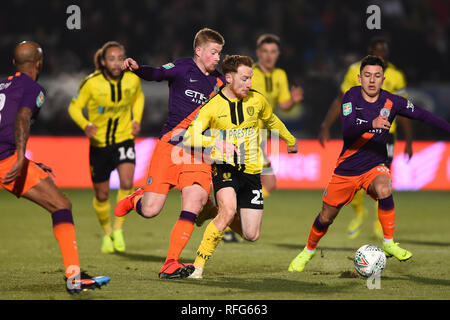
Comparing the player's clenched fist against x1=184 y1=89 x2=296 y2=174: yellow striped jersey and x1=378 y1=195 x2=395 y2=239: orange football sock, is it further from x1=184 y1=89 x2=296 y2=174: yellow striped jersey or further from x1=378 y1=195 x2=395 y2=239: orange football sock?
x1=378 y1=195 x2=395 y2=239: orange football sock

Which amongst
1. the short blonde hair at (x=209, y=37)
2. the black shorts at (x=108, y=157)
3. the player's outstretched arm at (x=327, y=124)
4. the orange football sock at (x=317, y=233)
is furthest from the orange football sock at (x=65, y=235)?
the player's outstretched arm at (x=327, y=124)

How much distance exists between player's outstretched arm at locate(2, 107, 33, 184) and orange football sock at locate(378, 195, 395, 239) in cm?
334

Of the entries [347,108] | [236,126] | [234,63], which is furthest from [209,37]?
[347,108]

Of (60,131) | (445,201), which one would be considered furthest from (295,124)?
(60,131)

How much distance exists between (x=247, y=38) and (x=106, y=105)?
9.50 meters

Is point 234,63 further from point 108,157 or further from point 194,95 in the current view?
point 108,157

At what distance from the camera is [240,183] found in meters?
7.32

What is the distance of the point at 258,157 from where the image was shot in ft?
24.5

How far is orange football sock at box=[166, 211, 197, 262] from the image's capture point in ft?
23.3

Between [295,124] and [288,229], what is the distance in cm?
545

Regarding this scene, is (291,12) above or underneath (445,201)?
above

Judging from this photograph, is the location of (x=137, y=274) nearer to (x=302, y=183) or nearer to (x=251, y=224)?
(x=251, y=224)

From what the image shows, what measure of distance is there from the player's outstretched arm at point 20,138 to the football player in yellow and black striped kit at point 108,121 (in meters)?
3.46

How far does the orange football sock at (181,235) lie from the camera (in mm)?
7113
